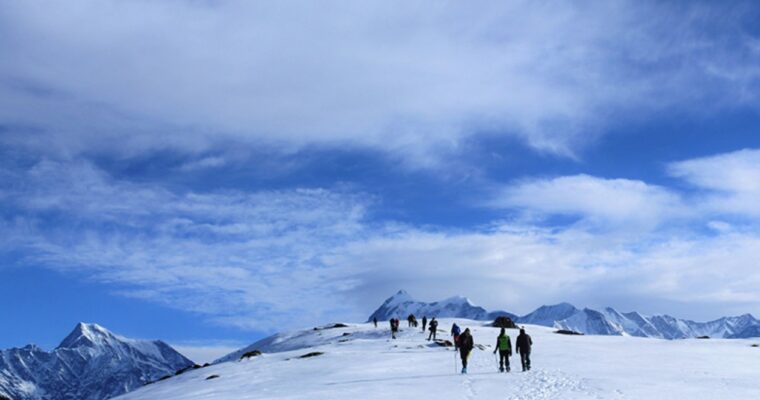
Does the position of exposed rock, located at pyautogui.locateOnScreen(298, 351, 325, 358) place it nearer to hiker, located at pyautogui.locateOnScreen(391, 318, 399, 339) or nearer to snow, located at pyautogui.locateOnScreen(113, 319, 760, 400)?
snow, located at pyautogui.locateOnScreen(113, 319, 760, 400)

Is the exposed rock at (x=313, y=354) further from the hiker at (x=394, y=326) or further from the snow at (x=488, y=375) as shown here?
the hiker at (x=394, y=326)

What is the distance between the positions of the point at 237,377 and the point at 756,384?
2612 cm

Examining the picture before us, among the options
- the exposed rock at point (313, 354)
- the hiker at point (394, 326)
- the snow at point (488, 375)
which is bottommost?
the snow at point (488, 375)

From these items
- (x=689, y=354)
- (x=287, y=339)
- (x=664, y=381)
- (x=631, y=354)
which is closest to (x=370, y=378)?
(x=664, y=381)

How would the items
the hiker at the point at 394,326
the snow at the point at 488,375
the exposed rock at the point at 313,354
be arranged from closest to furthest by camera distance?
the snow at the point at 488,375 → the exposed rock at the point at 313,354 → the hiker at the point at 394,326

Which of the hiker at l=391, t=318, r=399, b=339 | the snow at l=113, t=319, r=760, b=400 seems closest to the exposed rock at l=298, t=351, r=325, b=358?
the snow at l=113, t=319, r=760, b=400

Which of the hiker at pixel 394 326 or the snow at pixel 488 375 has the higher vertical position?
the hiker at pixel 394 326

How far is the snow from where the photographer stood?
2770 centimetres

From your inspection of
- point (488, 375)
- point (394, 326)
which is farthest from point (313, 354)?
point (488, 375)

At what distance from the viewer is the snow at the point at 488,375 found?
2770cm

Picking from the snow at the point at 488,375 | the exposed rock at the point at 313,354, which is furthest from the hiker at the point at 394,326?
the exposed rock at the point at 313,354

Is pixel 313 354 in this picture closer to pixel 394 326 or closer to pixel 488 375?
pixel 394 326

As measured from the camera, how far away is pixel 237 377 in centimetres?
4094

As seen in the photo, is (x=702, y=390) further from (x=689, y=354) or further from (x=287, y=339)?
(x=287, y=339)
